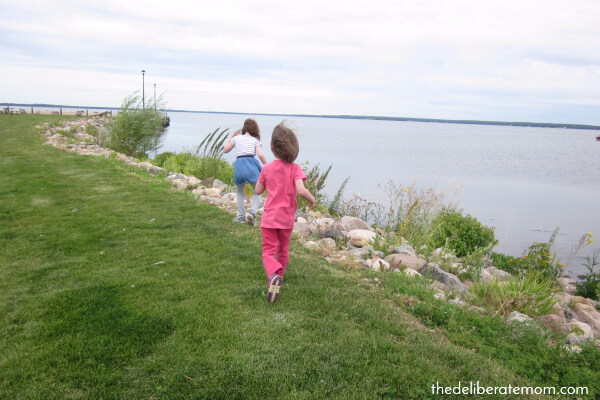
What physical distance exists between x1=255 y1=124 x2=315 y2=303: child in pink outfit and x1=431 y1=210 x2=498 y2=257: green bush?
490 centimetres

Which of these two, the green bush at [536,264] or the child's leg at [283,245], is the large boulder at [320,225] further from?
the green bush at [536,264]

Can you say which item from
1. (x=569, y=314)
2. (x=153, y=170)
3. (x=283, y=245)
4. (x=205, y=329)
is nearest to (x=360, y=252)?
(x=283, y=245)

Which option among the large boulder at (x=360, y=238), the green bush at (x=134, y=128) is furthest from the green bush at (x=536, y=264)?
the green bush at (x=134, y=128)

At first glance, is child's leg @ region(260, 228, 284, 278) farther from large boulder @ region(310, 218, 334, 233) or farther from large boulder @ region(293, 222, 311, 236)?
large boulder @ region(310, 218, 334, 233)

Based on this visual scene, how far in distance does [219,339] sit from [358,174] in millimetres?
18824

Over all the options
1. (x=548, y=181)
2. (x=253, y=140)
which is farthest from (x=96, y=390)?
(x=548, y=181)

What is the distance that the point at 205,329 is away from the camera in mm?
3596

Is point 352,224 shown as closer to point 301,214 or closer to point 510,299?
point 301,214

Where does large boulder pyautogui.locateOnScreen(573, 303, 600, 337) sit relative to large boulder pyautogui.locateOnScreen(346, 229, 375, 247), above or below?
below

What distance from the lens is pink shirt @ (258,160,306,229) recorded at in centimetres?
433

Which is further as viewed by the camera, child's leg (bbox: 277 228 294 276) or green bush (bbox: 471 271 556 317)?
green bush (bbox: 471 271 556 317)

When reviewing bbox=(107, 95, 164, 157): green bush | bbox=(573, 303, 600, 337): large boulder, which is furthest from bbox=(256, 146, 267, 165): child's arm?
bbox=(107, 95, 164, 157): green bush

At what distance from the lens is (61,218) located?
7203mm

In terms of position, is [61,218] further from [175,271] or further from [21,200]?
[175,271]
